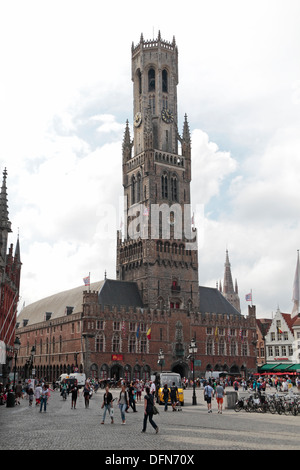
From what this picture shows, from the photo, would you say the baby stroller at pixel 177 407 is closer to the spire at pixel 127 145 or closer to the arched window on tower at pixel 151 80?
the spire at pixel 127 145

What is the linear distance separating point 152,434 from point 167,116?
267ft

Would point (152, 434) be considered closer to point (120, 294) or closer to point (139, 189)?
point (120, 294)

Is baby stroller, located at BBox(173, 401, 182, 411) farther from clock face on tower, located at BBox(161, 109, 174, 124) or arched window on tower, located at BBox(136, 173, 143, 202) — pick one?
clock face on tower, located at BBox(161, 109, 174, 124)

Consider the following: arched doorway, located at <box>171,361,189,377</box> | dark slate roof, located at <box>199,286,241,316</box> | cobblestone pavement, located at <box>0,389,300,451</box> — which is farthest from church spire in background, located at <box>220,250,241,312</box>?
cobblestone pavement, located at <box>0,389,300,451</box>

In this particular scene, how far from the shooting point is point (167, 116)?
94625 mm

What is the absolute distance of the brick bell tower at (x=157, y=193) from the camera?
83562mm

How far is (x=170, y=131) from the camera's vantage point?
311ft

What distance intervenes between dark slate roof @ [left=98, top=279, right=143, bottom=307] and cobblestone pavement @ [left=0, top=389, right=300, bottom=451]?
51.4 m

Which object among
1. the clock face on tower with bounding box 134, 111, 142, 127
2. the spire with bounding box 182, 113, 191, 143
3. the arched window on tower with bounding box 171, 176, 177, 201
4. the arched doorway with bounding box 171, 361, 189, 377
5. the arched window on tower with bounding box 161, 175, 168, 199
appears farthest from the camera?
the spire with bounding box 182, 113, 191, 143

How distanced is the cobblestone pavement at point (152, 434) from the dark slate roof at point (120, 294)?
5139cm

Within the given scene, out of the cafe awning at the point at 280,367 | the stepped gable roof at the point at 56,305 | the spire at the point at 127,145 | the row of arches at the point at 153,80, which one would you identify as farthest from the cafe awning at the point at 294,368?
the row of arches at the point at 153,80

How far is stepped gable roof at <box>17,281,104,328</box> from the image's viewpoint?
84800 mm

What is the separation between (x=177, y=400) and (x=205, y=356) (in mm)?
50841
